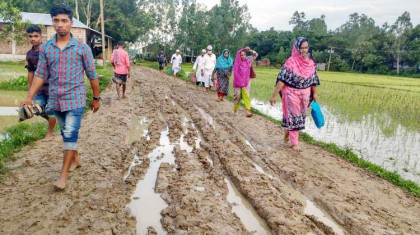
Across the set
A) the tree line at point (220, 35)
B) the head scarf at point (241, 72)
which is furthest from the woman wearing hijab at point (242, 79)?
the tree line at point (220, 35)

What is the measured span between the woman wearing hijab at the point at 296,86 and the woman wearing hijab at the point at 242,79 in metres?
2.72

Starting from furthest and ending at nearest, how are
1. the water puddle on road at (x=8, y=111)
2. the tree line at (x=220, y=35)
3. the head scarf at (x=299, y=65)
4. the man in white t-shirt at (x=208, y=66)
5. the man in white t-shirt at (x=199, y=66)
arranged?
the tree line at (x=220, y=35)
the man in white t-shirt at (x=199, y=66)
the man in white t-shirt at (x=208, y=66)
the water puddle on road at (x=8, y=111)
the head scarf at (x=299, y=65)

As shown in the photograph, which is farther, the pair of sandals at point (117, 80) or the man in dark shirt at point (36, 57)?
the pair of sandals at point (117, 80)

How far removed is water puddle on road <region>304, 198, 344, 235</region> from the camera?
10.6 feet

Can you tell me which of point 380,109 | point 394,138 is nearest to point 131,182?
point 394,138

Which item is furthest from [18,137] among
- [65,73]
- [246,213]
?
[246,213]

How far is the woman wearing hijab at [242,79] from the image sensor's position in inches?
334

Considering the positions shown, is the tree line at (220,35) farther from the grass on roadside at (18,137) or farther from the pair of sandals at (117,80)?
the grass on roadside at (18,137)

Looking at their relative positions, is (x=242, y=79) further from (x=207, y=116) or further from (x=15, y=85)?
(x=15, y=85)

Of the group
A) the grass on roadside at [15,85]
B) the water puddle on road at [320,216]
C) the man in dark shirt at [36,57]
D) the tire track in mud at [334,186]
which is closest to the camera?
the water puddle on road at [320,216]

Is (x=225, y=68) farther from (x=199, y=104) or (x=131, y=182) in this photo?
(x=131, y=182)

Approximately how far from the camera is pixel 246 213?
3.46 m

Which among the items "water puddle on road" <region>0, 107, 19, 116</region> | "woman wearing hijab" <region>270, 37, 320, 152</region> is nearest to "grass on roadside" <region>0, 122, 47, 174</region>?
"water puddle on road" <region>0, 107, 19, 116</region>

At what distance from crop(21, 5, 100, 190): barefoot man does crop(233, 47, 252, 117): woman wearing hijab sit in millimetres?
5238
